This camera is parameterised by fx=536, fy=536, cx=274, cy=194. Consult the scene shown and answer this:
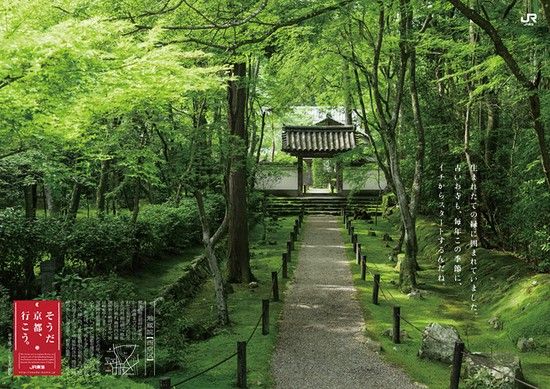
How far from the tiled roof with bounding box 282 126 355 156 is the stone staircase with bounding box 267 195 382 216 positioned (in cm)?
299

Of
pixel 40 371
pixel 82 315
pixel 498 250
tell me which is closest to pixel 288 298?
pixel 82 315

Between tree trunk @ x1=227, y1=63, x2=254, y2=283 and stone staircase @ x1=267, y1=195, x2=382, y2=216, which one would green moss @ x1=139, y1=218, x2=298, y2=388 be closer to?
tree trunk @ x1=227, y1=63, x2=254, y2=283

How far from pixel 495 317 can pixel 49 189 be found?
12.8m

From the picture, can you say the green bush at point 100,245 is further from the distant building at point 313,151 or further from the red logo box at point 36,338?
the distant building at point 313,151

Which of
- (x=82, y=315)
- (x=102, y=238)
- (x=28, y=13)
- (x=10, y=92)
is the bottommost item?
(x=82, y=315)

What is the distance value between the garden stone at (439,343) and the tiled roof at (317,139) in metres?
24.5

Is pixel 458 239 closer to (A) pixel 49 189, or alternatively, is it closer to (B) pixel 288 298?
(B) pixel 288 298

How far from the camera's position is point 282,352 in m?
10.2

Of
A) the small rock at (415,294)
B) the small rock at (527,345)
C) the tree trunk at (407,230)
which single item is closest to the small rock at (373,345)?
the small rock at (527,345)

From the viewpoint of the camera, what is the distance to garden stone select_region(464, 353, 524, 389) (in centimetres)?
797

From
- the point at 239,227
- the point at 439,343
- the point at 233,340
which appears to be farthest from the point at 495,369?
the point at 239,227

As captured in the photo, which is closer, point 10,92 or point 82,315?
point 10,92

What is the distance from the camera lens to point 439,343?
9.77m

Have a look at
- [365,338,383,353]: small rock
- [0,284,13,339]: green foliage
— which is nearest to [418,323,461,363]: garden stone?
[365,338,383,353]: small rock
